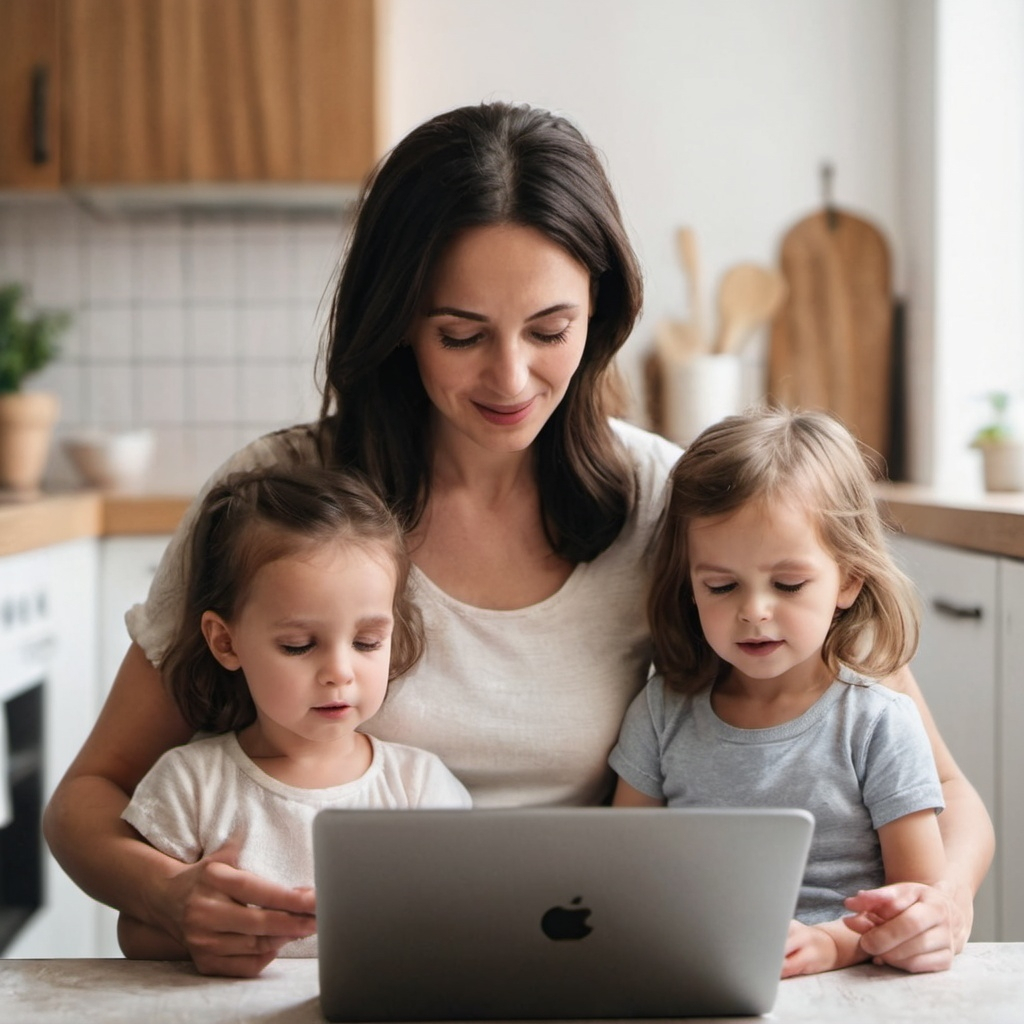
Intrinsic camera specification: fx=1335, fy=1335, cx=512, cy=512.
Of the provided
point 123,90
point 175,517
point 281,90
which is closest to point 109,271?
point 123,90

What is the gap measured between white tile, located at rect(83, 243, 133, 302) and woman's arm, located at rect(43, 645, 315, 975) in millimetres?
2087

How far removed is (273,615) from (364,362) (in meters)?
0.30

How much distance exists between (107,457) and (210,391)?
325mm

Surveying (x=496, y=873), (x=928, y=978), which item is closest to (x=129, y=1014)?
(x=496, y=873)

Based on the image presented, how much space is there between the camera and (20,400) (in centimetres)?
287

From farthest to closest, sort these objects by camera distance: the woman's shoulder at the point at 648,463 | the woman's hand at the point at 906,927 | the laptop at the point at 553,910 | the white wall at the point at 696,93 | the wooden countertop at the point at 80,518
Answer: the white wall at the point at 696,93 → the wooden countertop at the point at 80,518 → the woman's shoulder at the point at 648,463 → the woman's hand at the point at 906,927 → the laptop at the point at 553,910

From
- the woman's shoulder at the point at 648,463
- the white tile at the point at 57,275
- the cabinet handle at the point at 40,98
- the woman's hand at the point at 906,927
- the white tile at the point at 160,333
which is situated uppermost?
the cabinet handle at the point at 40,98

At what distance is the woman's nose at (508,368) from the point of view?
4.00 ft

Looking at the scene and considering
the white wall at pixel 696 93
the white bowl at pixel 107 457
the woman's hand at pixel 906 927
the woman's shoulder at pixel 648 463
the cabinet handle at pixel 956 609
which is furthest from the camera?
the white wall at pixel 696 93

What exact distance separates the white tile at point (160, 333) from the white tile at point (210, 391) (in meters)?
0.06

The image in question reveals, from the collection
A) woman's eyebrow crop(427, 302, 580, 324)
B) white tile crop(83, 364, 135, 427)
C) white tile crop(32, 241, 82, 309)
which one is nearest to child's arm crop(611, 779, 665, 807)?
woman's eyebrow crop(427, 302, 580, 324)

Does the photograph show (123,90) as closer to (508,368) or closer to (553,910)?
(508,368)

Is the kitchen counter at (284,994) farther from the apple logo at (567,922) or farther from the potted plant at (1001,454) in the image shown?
the potted plant at (1001,454)

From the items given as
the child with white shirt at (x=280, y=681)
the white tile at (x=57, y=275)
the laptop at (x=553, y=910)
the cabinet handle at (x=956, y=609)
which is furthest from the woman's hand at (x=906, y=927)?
the white tile at (x=57, y=275)
